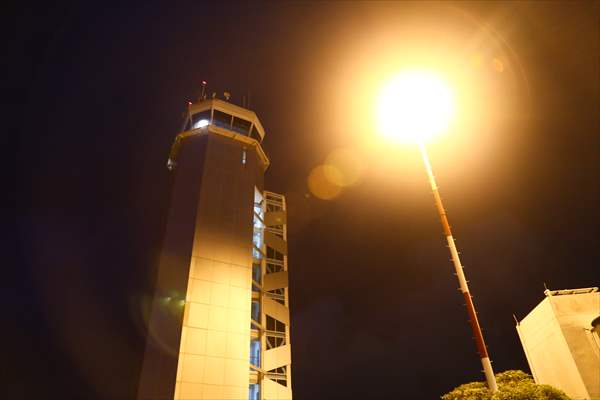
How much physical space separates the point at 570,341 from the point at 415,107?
24619 mm

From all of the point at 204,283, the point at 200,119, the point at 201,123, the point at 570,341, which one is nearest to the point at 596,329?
the point at 570,341

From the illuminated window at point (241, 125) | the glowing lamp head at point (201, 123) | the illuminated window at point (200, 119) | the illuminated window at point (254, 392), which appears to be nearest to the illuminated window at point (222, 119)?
the illuminated window at point (241, 125)

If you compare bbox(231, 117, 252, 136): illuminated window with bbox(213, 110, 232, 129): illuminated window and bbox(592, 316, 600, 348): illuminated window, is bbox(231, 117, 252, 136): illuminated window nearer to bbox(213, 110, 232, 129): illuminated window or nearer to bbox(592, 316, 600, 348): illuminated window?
bbox(213, 110, 232, 129): illuminated window

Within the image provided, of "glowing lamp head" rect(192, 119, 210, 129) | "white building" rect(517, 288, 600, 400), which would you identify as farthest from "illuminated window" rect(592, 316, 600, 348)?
"glowing lamp head" rect(192, 119, 210, 129)

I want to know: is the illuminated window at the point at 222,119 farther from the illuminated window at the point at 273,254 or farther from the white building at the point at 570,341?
the white building at the point at 570,341

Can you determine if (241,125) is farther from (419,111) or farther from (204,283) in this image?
(419,111)

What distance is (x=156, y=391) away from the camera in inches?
1267

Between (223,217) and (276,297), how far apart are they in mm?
12813

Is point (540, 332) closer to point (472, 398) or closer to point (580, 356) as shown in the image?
point (580, 356)

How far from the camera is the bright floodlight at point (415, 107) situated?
57.3ft

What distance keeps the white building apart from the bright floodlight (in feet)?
71.7

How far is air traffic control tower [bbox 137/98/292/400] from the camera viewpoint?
3341 centimetres

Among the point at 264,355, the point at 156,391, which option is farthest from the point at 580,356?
the point at 156,391

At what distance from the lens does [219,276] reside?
37.7 meters
